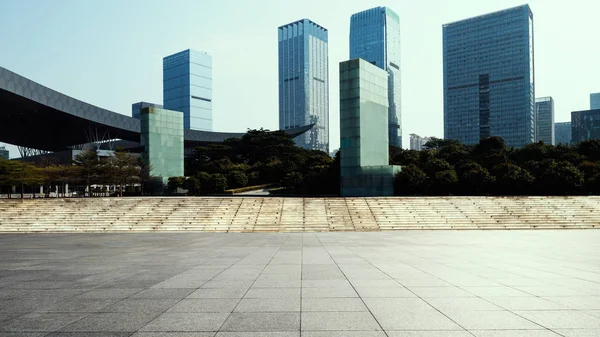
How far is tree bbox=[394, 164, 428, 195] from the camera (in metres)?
39.2

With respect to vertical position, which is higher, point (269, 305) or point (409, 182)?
point (409, 182)

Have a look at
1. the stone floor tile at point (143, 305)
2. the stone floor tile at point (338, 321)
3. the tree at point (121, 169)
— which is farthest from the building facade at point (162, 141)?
the stone floor tile at point (338, 321)

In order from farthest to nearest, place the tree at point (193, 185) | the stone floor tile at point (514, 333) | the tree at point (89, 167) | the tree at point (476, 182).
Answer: the tree at point (193, 185) < the tree at point (89, 167) < the tree at point (476, 182) < the stone floor tile at point (514, 333)

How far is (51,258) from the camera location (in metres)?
13.5

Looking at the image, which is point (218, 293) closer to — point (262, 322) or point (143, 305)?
point (143, 305)

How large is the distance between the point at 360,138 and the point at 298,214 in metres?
14.4

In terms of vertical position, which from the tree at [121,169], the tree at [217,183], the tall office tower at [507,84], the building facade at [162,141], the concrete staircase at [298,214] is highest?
the tall office tower at [507,84]

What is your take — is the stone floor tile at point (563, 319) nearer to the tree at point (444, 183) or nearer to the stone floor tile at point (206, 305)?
the stone floor tile at point (206, 305)

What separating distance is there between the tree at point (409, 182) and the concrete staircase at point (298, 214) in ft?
24.7

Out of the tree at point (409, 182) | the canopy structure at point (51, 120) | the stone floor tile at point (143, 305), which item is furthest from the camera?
the canopy structure at point (51, 120)

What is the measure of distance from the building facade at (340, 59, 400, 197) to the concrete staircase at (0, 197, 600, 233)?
7648mm

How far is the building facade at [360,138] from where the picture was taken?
3962cm

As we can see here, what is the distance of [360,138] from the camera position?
131 ft

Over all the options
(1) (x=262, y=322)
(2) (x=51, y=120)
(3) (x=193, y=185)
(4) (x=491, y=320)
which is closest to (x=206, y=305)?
(1) (x=262, y=322)
